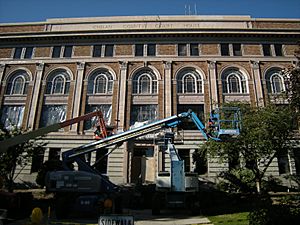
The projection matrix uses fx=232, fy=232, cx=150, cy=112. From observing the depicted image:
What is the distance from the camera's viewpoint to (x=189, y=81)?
2569 centimetres

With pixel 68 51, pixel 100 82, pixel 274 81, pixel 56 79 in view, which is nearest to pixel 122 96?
pixel 100 82

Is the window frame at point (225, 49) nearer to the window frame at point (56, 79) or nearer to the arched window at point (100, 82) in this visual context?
the arched window at point (100, 82)

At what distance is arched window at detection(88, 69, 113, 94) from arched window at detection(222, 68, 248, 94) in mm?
12617

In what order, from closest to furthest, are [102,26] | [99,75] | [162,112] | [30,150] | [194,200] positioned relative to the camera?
[194,200]
[30,150]
[162,112]
[99,75]
[102,26]

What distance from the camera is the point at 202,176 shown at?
22000 millimetres

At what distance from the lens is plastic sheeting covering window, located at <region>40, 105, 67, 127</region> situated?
24672mm

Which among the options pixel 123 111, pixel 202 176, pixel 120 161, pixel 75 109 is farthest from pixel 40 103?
pixel 202 176

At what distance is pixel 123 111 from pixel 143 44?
8.67m

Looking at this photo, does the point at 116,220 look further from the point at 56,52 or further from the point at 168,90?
the point at 56,52

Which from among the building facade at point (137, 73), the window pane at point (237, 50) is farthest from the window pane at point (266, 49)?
the window pane at point (237, 50)

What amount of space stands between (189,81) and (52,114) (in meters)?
15.3

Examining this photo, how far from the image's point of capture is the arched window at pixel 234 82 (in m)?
25.3

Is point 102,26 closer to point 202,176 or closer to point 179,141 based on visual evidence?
point 179,141

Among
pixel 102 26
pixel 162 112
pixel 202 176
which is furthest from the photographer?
pixel 102 26
